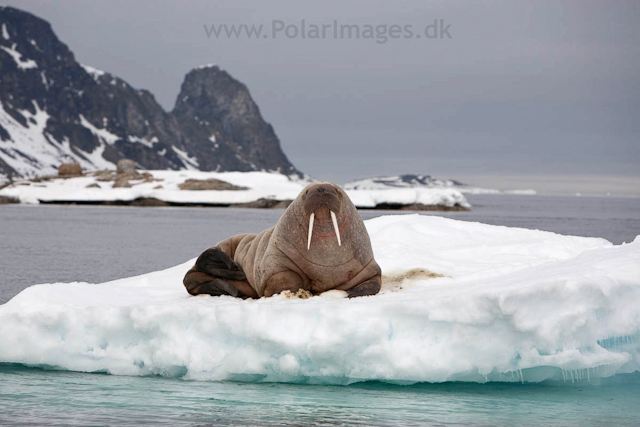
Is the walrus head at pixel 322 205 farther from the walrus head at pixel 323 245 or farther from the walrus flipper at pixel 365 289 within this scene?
the walrus flipper at pixel 365 289

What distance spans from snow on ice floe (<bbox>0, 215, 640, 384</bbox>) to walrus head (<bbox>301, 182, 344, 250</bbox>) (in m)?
0.98

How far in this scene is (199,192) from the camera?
254 feet

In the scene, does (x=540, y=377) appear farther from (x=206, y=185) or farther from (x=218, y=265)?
(x=206, y=185)

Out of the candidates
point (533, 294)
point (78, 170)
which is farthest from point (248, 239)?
point (78, 170)

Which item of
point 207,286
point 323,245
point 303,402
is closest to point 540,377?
point 303,402

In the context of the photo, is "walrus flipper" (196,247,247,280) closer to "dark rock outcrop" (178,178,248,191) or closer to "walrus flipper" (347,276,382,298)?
"walrus flipper" (347,276,382,298)

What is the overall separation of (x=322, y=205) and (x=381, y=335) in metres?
2.20

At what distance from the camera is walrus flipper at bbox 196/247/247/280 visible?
8.94 metres

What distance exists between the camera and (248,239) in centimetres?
957

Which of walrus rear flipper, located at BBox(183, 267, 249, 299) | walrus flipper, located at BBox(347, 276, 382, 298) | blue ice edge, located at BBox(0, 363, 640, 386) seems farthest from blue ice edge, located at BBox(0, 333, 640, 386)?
walrus rear flipper, located at BBox(183, 267, 249, 299)

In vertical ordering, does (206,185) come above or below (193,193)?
above

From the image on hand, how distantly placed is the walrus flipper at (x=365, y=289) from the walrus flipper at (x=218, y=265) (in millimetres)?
1602

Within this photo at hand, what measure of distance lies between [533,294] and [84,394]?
3613mm

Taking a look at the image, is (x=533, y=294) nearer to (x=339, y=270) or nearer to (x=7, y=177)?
(x=339, y=270)
